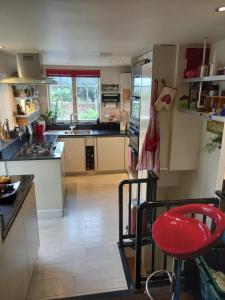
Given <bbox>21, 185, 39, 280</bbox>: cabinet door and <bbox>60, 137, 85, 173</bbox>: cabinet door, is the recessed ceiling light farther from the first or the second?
<bbox>60, 137, 85, 173</bbox>: cabinet door

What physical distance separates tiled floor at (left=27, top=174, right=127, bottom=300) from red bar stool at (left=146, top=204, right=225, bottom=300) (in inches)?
65.3

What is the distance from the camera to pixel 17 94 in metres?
4.02

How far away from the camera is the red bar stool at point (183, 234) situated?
2.60 feet

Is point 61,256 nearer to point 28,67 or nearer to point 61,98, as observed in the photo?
point 28,67

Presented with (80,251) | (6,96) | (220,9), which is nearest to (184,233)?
(220,9)

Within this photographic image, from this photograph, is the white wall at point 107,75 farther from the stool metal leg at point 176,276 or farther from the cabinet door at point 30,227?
the stool metal leg at point 176,276

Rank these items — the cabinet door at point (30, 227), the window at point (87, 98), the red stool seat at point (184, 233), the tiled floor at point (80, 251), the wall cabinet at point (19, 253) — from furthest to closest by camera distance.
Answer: the window at point (87, 98) → the tiled floor at point (80, 251) → the cabinet door at point (30, 227) → the wall cabinet at point (19, 253) → the red stool seat at point (184, 233)

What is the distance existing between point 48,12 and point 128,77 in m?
3.93

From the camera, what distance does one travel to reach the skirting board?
11.5ft

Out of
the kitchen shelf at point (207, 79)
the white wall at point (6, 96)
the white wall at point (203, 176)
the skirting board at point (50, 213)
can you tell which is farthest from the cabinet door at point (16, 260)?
the white wall at point (6, 96)

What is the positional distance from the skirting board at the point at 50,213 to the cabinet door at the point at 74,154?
1.67 metres

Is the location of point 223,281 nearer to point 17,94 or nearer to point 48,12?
point 48,12

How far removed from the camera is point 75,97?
5.54 metres

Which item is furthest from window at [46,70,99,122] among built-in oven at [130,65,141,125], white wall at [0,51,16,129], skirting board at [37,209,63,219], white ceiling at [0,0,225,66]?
white ceiling at [0,0,225,66]
